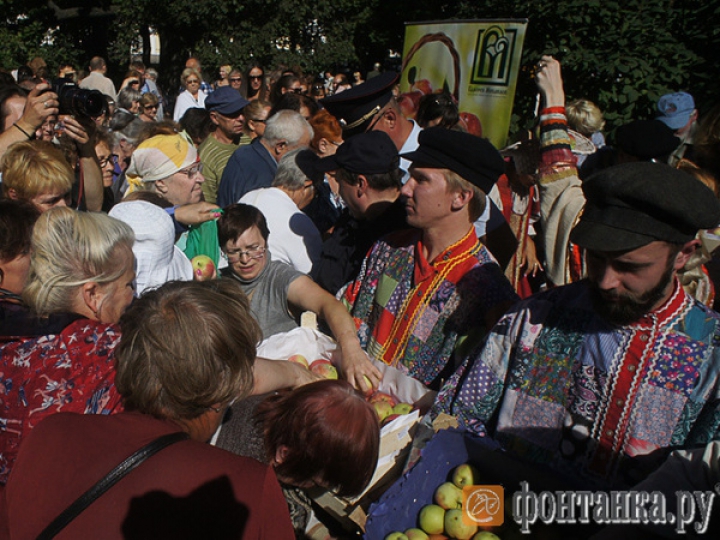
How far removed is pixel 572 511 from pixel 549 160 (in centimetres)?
197

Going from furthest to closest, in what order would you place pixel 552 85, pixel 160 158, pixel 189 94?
pixel 189 94 < pixel 160 158 < pixel 552 85

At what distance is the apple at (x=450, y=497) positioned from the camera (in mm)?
1971

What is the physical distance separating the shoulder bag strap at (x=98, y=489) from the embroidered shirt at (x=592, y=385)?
1.25 metres

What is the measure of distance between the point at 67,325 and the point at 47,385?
0.75 feet

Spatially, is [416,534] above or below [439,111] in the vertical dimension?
below

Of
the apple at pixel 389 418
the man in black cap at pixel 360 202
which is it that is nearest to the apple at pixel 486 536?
the apple at pixel 389 418

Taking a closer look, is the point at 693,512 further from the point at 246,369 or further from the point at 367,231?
the point at 367,231

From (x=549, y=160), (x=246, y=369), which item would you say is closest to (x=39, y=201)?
(x=246, y=369)

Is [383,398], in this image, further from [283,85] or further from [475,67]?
[283,85]

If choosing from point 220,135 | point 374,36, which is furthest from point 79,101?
point 374,36

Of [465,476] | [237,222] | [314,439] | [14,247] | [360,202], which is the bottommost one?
[465,476]

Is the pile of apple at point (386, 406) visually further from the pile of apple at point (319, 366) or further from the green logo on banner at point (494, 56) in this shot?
the green logo on banner at point (494, 56)

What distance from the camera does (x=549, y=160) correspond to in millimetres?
3154

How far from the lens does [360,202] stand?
3.28 meters
